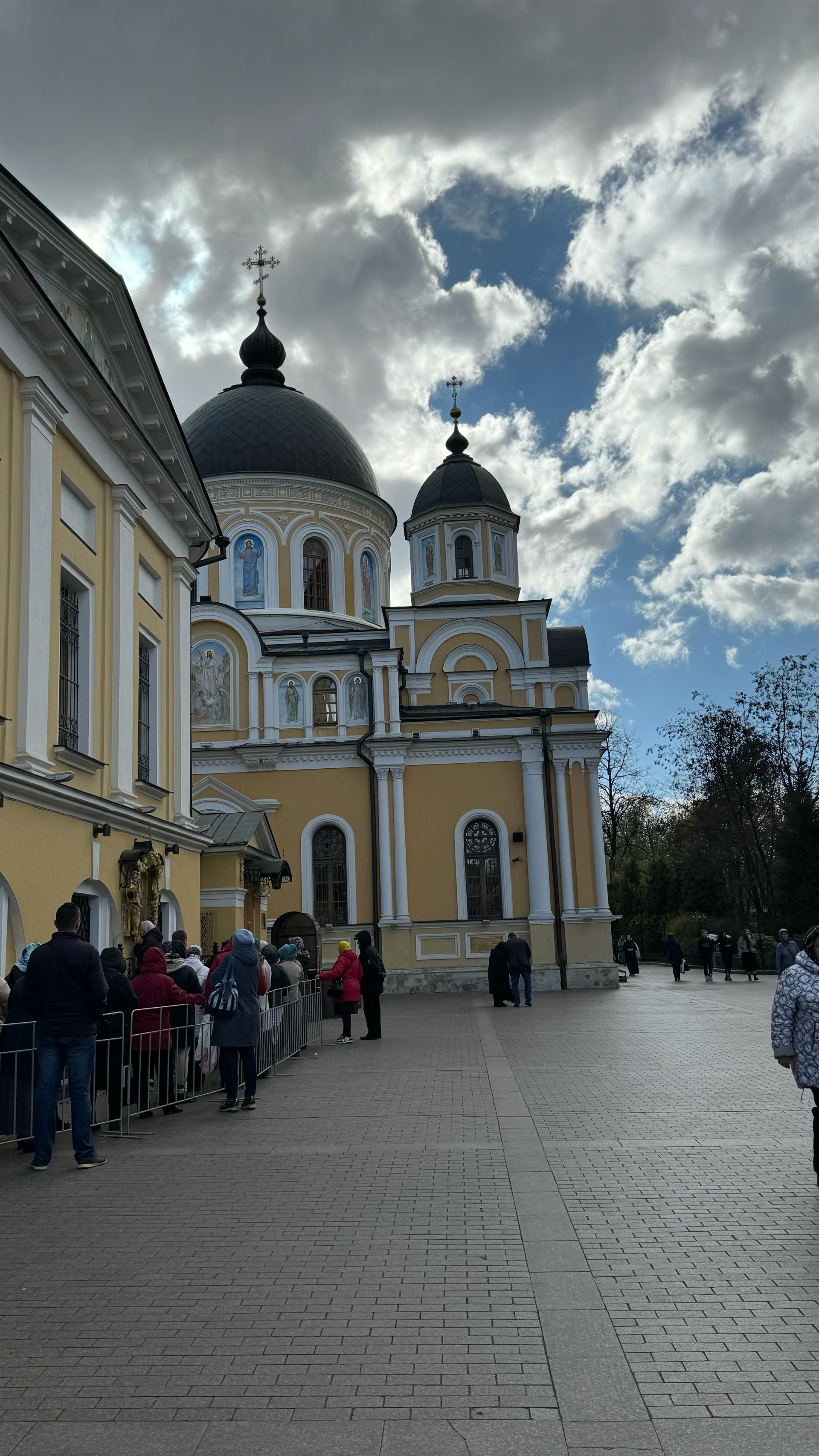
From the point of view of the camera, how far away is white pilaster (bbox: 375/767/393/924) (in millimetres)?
32562

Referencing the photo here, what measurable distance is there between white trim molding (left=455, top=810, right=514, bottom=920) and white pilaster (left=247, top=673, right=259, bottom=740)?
6.37 m

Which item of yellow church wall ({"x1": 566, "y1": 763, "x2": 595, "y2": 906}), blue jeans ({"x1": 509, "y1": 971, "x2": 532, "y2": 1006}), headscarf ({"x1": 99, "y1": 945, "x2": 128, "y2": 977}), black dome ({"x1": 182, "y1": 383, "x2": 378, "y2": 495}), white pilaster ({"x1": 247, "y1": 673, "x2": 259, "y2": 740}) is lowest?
blue jeans ({"x1": 509, "y1": 971, "x2": 532, "y2": 1006})

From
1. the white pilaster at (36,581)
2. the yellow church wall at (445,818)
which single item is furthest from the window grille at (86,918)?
the yellow church wall at (445,818)

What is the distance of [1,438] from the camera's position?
1266 centimetres

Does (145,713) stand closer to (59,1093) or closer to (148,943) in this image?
(148,943)

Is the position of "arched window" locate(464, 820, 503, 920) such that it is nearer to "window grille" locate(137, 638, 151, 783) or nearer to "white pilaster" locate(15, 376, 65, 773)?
"window grille" locate(137, 638, 151, 783)

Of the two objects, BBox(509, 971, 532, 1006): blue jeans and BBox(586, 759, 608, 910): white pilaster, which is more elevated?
BBox(586, 759, 608, 910): white pilaster

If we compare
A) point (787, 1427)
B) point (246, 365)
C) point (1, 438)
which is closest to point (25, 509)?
point (1, 438)

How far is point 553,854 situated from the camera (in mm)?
A: 33062

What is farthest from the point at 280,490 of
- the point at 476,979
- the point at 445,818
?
the point at 476,979

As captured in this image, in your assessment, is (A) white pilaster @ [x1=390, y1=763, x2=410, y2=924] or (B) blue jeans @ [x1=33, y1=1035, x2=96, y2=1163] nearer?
(B) blue jeans @ [x1=33, y1=1035, x2=96, y2=1163]

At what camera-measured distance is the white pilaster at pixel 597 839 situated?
32.8 meters

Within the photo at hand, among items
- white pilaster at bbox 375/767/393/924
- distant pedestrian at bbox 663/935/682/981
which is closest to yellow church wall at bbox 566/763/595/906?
distant pedestrian at bbox 663/935/682/981

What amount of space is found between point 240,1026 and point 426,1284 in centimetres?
577
